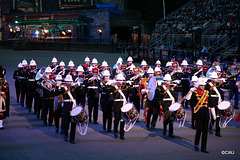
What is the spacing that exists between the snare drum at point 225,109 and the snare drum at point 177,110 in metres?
1.18

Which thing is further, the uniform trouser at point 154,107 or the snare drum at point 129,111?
the uniform trouser at point 154,107

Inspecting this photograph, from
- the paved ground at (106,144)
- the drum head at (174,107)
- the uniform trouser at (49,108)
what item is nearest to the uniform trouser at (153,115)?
the paved ground at (106,144)

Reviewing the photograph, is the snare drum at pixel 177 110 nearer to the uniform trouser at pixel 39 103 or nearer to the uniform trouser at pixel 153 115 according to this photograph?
the uniform trouser at pixel 153 115

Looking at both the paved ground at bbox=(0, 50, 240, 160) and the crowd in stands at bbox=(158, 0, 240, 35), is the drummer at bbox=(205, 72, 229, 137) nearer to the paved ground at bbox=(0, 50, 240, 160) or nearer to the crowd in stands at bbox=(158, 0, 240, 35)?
the paved ground at bbox=(0, 50, 240, 160)

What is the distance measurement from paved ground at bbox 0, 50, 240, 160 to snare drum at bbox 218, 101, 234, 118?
2.27ft

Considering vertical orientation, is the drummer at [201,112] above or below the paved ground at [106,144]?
above

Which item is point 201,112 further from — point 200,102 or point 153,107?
point 153,107

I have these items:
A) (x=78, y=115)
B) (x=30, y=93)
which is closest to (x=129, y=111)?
(x=78, y=115)

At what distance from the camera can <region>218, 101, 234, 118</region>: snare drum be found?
10469mm

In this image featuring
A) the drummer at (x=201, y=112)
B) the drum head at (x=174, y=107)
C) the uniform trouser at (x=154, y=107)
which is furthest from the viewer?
the uniform trouser at (x=154, y=107)

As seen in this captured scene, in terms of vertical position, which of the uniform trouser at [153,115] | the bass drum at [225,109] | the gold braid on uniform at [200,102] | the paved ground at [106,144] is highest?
the gold braid on uniform at [200,102]

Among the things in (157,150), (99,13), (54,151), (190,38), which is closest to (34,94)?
(54,151)

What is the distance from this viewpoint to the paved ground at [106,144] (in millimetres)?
8922

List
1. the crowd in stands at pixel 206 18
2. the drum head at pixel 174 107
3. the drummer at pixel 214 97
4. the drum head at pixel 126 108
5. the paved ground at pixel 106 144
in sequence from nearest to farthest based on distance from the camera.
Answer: the paved ground at pixel 106 144 < the drum head at pixel 174 107 < the drummer at pixel 214 97 < the drum head at pixel 126 108 < the crowd in stands at pixel 206 18
